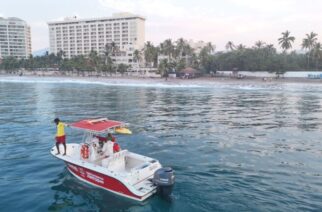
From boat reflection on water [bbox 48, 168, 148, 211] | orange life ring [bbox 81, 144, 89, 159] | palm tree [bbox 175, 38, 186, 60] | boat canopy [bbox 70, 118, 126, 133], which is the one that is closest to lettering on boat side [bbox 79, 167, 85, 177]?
boat reflection on water [bbox 48, 168, 148, 211]

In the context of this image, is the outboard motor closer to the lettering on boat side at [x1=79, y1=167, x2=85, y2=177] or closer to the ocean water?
the ocean water

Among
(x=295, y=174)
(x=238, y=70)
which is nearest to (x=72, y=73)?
(x=238, y=70)

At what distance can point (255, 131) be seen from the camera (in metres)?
25.8

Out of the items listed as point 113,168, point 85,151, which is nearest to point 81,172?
point 85,151

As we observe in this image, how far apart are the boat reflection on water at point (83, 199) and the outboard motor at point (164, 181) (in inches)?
33.7

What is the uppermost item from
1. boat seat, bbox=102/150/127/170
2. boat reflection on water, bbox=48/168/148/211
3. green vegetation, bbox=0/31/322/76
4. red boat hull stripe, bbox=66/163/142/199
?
green vegetation, bbox=0/31/322/76

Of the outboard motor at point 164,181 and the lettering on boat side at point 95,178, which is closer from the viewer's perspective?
the outboard motor at point 164,181

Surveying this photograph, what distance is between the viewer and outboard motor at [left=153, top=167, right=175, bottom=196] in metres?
12.0

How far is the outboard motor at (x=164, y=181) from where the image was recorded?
39.2 feet

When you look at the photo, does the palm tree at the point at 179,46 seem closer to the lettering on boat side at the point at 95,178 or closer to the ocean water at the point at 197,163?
the ocean water at the point at 197,163

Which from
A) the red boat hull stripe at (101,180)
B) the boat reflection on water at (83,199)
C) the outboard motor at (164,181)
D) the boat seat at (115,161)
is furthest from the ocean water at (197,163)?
the boat seat at (115,161)

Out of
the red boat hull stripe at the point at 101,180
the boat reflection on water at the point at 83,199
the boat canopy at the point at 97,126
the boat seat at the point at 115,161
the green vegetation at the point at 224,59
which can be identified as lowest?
the boat reflection on water at the point at 83,199

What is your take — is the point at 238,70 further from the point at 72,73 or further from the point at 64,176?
the point at 64,176

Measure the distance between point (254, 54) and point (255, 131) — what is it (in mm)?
95572
